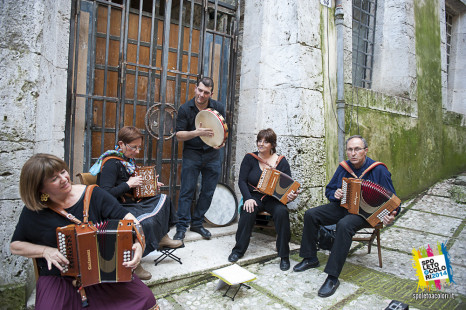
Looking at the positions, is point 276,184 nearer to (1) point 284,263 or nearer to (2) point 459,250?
(1) point 284,263

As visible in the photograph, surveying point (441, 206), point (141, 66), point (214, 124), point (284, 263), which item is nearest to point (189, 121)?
point (214, 124)

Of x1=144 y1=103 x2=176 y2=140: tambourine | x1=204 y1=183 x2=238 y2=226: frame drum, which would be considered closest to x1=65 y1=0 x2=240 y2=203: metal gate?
x1=144 y1=103 x2=176 y2=140: tambourine

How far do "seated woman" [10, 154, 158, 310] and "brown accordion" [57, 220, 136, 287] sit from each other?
0.17 ft

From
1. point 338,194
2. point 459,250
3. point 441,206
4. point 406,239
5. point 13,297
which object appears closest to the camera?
point 13,297

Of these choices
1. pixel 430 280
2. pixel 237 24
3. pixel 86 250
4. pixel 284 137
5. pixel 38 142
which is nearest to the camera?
pixel 86 250

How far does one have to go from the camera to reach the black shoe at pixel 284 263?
3351mm

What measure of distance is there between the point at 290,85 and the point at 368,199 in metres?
1.74

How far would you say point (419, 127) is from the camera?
623 centimetres

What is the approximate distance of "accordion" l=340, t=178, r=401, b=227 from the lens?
3.00m

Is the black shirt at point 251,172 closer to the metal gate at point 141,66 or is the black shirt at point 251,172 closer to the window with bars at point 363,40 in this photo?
the metal gate at point 141,66

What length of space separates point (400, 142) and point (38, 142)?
542 cm

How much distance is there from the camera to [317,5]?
425cm

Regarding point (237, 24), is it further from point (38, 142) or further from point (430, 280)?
point (430, 280)

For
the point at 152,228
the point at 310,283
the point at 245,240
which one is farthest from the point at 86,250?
the point at 310,283
